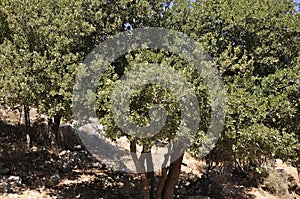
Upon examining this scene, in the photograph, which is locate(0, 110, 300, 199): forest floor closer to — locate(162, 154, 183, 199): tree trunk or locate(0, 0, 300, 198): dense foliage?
locate(162, 154, 183, 199): tree trunk

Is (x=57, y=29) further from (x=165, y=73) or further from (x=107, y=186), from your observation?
(x=107, y=186)

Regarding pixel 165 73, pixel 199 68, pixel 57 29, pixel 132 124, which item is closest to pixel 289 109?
pixel 199 68

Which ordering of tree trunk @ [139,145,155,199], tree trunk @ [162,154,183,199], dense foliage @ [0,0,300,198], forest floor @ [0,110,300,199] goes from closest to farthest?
dense foliage @ [0,0,300,198] → tree trunk @ [139,145,155,199] → tree trunk @ [162,154,183,199] → forest floor @ [0,110,300,199]

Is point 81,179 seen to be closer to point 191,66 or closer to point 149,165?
point 149,165

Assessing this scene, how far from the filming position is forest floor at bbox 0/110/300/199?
10680 millimetres

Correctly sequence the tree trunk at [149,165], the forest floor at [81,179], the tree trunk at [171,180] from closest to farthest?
the tree trunk at [149,165]
the tree trunk at [171,180]
the forest floor at [81,179]

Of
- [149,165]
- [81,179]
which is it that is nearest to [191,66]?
[149,165]

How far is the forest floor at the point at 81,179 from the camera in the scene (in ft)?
35.0

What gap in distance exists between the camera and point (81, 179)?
12.0m

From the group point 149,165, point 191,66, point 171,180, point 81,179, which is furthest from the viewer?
point 81,179

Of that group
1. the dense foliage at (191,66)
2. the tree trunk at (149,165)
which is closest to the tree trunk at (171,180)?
the tree trunk at (149,165)

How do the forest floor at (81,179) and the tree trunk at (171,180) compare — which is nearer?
the tree trunk at (171,180)

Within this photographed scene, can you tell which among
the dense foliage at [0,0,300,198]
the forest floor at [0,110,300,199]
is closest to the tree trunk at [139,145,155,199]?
the forest floor at [0,110,300,199]

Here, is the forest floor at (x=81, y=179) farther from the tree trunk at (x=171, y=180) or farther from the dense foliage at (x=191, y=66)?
the dense foliage at (x=191, y=66)
